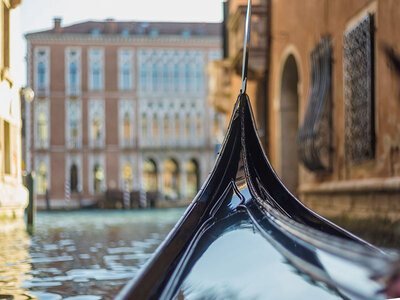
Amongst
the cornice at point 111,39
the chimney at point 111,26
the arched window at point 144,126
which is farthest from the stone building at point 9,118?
the chimney at point 111,26

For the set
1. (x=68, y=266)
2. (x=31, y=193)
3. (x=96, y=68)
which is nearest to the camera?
(x=68, y=266)

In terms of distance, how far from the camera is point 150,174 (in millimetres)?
36562

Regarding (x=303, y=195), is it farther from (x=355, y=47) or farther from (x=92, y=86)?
(x=92, y=86)

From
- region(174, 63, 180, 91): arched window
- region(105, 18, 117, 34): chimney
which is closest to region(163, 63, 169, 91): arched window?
region(174, 63, 180, 91): arched window

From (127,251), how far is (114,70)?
30220 mm

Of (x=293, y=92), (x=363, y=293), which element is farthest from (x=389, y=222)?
(x=293, y=92)

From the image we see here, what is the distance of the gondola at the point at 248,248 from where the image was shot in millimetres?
1887

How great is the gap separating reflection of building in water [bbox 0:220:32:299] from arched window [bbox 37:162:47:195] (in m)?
27.2

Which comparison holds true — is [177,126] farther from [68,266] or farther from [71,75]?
[68,266]

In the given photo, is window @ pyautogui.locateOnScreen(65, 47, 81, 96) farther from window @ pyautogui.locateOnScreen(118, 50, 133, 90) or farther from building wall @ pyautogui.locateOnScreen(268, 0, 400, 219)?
building wall @ pyautogui.locateOnScreen(268, 0, 400, 219)

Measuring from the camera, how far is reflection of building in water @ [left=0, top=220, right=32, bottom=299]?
11.5ft

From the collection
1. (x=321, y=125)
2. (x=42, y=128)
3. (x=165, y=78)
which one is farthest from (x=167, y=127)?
(x=321, y=125)

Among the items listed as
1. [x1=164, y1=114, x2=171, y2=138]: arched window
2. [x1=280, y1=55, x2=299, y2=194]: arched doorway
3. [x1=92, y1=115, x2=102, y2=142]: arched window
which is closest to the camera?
[x1=280, y1=55, x2=299, y2=194]: arched doorway

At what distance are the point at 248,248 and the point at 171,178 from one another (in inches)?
1341
